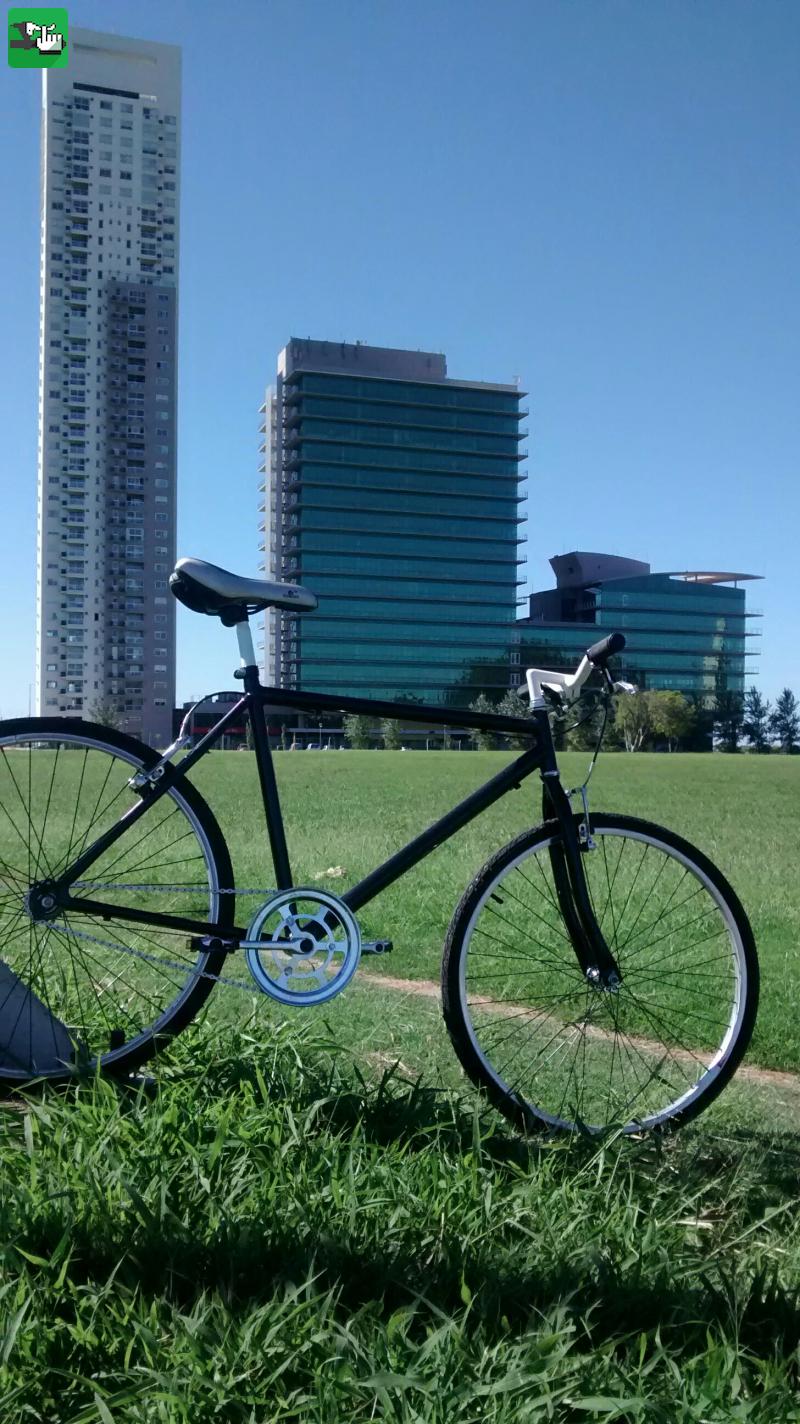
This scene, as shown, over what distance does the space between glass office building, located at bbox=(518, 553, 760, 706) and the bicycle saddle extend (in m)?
102

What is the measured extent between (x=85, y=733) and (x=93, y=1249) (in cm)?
132

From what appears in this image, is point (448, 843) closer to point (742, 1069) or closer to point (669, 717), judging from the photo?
point (742, 1069)

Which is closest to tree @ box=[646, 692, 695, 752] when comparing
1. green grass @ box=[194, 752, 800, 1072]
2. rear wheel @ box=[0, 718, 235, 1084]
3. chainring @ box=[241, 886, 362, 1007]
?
green grass @ box=[194, 752, 800, 1072]

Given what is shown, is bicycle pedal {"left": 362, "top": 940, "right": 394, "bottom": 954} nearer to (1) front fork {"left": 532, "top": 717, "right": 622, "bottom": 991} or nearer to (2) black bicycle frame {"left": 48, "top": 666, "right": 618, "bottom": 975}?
(2) black bicycle frame {"left": 48, "top": 666, "right": 618, "bottom": 975}

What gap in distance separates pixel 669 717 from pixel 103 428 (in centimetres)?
7578

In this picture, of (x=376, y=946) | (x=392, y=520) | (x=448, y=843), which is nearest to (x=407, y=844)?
(x=376, y=946)

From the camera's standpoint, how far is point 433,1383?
61.7 inches

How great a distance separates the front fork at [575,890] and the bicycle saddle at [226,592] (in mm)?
796

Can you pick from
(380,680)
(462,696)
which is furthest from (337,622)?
(462,696)

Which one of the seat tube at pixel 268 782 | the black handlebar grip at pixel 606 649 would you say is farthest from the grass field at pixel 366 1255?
the black handlebar grip at pixel 606 649

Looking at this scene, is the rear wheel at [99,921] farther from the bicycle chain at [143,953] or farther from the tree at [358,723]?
the tree at [358,723]

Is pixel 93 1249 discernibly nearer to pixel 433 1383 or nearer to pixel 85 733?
pixel 433 1383

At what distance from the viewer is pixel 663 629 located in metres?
110

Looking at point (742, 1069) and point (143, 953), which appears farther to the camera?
point (742, 1069)
